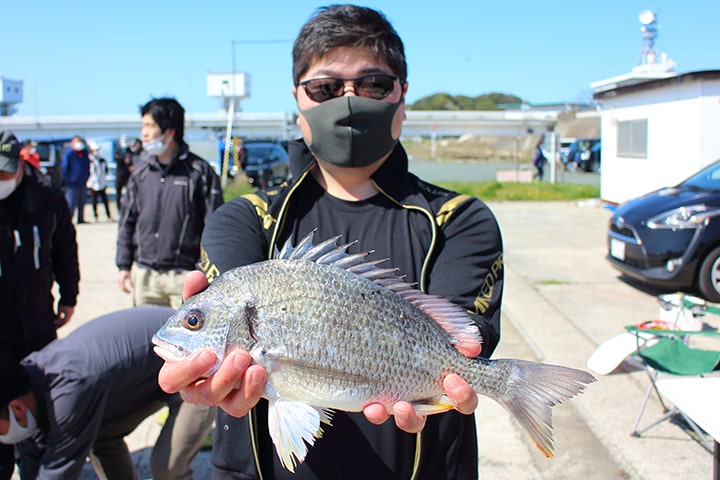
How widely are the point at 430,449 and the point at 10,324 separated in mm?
3154

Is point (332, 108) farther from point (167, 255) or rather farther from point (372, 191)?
point (167, 255)

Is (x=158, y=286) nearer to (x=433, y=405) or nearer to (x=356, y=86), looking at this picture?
(x=356, y=86)

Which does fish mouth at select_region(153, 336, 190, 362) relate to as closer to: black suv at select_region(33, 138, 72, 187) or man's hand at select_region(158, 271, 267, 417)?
man's hand at select_region(158, 271, 267, 417)

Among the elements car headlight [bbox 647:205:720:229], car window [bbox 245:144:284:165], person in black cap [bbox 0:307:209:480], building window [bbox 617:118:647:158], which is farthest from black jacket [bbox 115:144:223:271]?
car window [bbox 245:144:284:165]

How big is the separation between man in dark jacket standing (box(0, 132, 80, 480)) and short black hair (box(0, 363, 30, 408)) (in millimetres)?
839

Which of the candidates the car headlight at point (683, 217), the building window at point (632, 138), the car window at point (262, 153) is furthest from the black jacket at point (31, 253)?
the car window at point (262, 153)

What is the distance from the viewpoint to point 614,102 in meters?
18.3

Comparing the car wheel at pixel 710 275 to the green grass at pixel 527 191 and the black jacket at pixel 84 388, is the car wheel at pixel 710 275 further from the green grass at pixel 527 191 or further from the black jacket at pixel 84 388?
the green grass at pixel 527 191

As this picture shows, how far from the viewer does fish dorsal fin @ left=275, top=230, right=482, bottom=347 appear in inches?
69.1

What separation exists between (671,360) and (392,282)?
3699 mm

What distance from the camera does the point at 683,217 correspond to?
8219 mm

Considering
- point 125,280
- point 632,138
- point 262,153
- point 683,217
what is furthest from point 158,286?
point 262,153

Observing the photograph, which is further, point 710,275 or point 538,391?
point 710,275

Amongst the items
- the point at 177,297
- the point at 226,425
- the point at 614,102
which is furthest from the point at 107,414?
the point at 614,102
